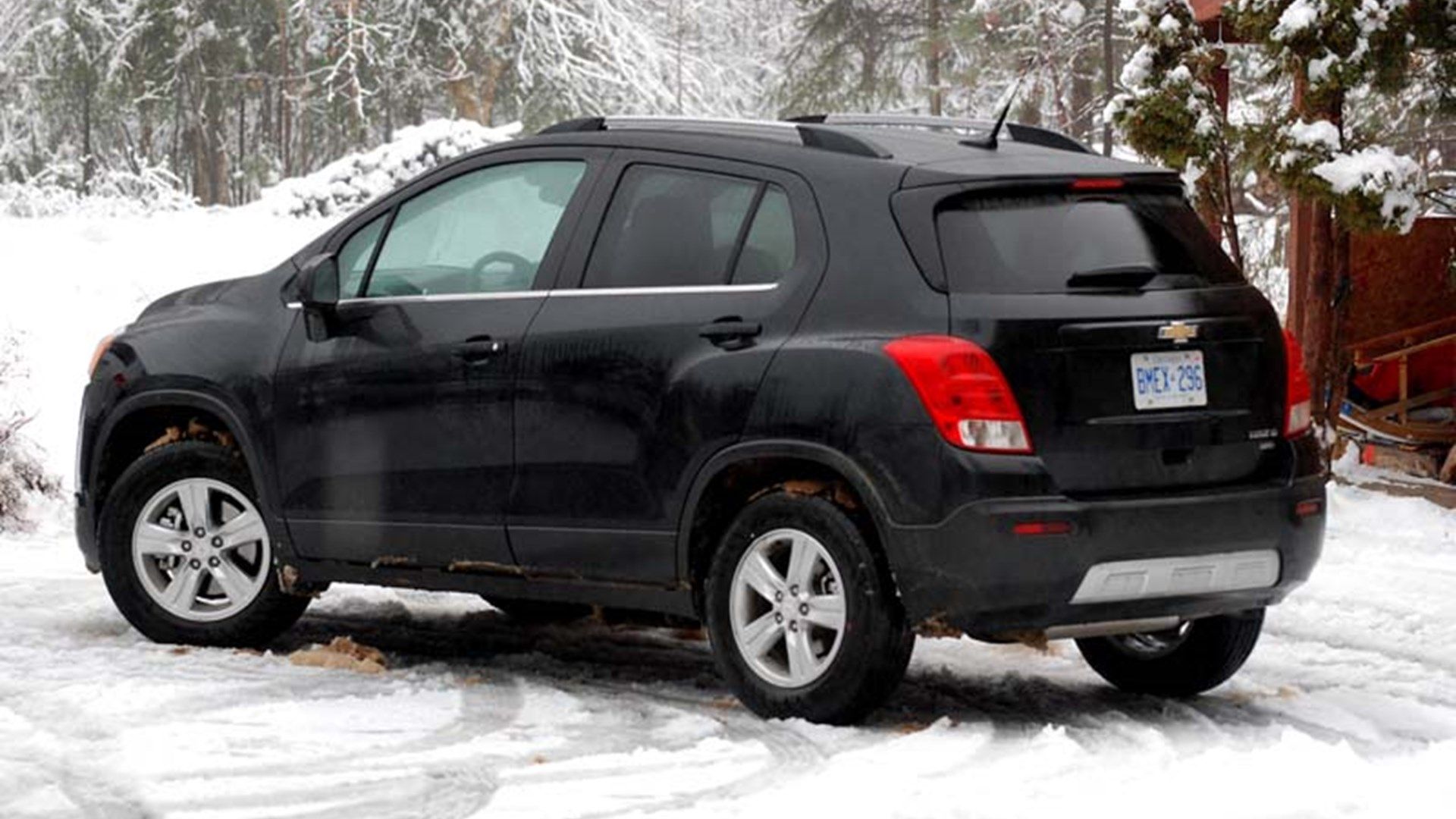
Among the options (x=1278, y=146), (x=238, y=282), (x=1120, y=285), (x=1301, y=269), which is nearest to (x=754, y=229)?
(x=1120, y=285)

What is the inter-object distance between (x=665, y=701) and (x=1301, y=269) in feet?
28.4

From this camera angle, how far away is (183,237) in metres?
22.6

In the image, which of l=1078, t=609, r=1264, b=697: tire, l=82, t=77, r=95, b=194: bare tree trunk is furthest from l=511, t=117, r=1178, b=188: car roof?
l=82, t=77, r=95, b=194: bare tree trunk

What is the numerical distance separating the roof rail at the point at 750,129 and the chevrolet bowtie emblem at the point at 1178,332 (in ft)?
3.14

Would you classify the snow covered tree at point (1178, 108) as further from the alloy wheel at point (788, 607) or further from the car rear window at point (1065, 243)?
the alloy wheel at point (788, 607)

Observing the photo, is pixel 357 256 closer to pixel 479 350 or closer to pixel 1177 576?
pixel 479 350

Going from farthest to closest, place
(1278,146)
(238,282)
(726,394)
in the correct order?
1. (1278,146)
2. (238,282)
3. (726,394)

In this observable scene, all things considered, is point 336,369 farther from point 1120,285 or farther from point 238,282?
point 1120,285

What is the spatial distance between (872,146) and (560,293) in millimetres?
1128

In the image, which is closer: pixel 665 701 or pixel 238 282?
pixel 665 701

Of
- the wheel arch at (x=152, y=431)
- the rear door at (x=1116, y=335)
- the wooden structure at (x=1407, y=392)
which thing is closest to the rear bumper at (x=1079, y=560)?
the rear door at (x=1116, y=335)

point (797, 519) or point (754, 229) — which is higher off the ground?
point (754, 229)

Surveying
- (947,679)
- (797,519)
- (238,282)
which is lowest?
(947,679)

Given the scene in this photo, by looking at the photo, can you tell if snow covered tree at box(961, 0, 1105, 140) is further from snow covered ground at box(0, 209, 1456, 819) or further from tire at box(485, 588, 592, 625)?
snow covered ground at box(0, 209, 1456, 819)
